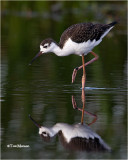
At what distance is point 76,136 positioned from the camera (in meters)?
6.45

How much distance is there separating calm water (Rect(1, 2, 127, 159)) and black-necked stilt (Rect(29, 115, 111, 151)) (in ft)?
0.30

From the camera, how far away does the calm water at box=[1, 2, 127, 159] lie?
6.07 meters

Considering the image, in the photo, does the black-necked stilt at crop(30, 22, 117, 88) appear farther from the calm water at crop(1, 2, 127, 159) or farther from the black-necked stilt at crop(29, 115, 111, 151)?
the black-necked stilt at crop(29, 115, 111, 151)

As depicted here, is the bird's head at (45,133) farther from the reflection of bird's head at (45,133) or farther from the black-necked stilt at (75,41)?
the black-necked stilt at (75,41)

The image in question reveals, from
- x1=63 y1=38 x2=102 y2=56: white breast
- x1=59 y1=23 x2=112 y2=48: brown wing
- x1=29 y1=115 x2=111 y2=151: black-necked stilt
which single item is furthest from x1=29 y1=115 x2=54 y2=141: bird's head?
x1=59 y1=23 x2=112 y2=48: brown wing

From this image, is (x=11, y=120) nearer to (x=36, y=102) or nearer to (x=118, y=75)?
(x=36, y=102)

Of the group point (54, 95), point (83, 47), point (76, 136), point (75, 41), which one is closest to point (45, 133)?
point (76, 136)

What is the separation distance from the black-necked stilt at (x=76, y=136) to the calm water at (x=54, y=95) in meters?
0.09

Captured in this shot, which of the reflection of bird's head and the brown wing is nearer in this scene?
the reflection of bird's head

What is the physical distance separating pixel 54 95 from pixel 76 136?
2379 mm

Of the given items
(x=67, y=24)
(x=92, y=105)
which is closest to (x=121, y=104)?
(x=92, y=105)

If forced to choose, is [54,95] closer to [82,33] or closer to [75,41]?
[75,41]

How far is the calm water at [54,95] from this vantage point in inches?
239

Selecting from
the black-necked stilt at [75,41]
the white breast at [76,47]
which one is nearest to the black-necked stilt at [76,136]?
the black-necked stilt at [75,41]
